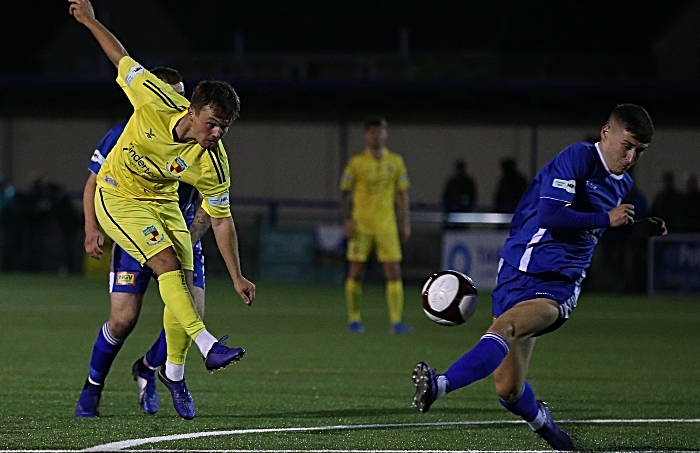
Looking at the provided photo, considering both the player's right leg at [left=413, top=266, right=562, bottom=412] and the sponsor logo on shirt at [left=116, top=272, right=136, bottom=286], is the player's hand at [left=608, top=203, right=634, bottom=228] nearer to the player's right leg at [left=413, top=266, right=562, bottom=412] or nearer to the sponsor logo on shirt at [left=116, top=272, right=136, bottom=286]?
the player's right leg at [left=413, top=266, right=562, bottom=412]

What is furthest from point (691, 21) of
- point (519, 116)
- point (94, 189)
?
point (94, 189)

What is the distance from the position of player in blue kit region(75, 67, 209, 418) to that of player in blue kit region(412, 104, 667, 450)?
217cm

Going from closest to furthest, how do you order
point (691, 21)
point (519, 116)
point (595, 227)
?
1. point (595, 227)
2. point (519, 116)
3. point (691, 21)

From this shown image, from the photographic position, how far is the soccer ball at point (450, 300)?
259 inches

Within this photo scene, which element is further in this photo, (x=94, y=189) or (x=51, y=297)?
(x=51, y=297)

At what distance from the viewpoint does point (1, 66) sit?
37125mm

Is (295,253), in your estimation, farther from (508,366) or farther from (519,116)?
(508,366)

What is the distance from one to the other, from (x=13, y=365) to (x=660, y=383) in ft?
16.6

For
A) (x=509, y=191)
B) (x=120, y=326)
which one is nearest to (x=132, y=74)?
(x=120, y=326)

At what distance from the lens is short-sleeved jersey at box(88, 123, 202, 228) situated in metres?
7.84

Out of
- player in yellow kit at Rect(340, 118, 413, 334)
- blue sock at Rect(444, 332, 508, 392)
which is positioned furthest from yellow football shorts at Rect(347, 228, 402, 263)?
blue sock at Rect(444, 332, 508, 392)

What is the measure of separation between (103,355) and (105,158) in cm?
116

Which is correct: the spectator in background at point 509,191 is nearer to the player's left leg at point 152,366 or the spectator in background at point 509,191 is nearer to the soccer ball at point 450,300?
the player's left leg at point 152,366

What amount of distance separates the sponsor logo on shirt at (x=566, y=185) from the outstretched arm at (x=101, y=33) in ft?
8.77
